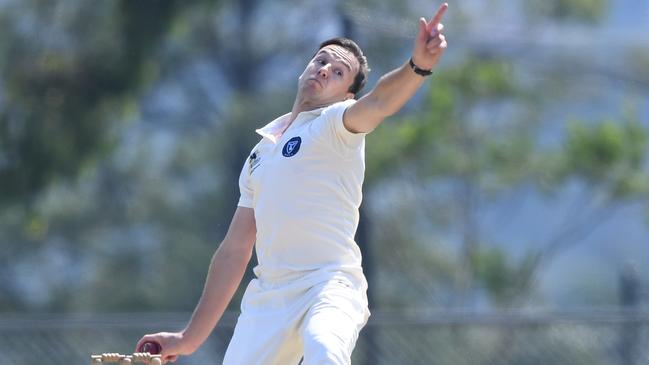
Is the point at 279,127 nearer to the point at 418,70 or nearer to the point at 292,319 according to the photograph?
the point at 292,319

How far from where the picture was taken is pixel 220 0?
16.3 m

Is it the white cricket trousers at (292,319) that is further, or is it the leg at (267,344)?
the leg at (267,344)

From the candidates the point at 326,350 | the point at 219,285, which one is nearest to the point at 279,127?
the point at 219,285

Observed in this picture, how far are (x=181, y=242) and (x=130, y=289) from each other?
853 mm

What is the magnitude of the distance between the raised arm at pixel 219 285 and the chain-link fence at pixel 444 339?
14.6 ft

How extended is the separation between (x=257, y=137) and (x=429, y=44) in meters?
10.7

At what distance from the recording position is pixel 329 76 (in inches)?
195

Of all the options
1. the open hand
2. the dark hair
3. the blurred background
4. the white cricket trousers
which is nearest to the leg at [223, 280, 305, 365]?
the white cricket trousers

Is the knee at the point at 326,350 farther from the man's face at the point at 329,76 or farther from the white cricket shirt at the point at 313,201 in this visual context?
the man's face at the point at 329,76

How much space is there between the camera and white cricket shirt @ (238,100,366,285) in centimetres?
474

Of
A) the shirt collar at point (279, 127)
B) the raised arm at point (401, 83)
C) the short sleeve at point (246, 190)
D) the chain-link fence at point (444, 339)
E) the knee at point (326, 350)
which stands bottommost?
the chain-link fence at point (444, 339)

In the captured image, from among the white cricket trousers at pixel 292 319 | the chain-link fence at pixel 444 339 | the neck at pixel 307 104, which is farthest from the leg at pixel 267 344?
the chain-link fence at pixel 444 339

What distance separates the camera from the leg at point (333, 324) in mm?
4414

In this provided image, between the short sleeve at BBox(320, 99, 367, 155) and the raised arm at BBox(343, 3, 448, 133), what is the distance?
4 cm
